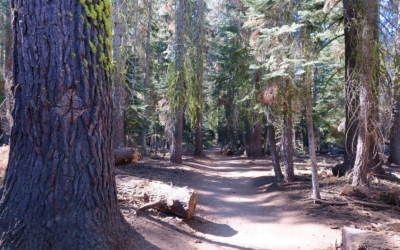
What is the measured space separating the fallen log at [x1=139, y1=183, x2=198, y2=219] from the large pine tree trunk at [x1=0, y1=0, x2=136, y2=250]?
9.79ft

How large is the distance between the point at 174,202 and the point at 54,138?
3.66 meters

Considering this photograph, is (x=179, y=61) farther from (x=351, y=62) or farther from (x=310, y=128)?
(x=310, y=128)

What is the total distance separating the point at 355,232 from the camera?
4.86 m

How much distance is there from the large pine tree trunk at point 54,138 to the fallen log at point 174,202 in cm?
299

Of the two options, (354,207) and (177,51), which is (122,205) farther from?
(177,51)

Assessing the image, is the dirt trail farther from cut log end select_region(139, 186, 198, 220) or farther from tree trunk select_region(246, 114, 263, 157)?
tree trunk select_region(246, 114, 263, 157)

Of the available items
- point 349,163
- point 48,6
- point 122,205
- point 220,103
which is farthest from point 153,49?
point 48,6

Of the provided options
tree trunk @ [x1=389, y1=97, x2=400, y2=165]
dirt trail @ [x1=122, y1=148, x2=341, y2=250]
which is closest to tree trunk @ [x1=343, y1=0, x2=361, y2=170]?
dirt trail @ [x1=122, y1=148, x2=341, y2=250]

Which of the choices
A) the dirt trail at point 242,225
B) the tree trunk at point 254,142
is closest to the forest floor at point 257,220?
the dirt trail at point 242,225

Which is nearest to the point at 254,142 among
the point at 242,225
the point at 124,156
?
the point at 124,156

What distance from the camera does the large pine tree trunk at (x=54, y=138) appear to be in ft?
11.6

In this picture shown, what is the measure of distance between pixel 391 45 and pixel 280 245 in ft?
19.5

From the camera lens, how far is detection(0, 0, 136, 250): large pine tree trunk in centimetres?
353

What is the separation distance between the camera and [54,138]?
360cm
